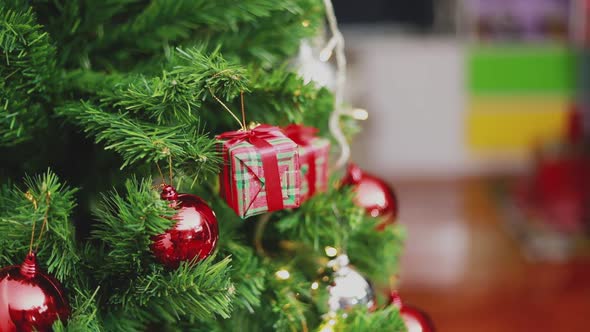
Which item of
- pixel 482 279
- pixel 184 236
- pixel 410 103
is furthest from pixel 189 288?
pixel 410 103

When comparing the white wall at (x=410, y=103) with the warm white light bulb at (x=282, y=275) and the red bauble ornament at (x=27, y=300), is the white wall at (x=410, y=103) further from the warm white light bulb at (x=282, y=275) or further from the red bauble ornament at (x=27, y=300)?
the red bauble ornament at (x=27, y=300)

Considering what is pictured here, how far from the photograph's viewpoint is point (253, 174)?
0.42 m

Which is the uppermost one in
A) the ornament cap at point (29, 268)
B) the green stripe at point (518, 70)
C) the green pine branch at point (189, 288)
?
the ornament cap at point (29, 268)

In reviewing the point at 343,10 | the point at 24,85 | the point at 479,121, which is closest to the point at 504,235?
the point at 479,121

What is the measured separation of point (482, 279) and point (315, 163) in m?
1.67

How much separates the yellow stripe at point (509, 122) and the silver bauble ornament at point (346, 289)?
3073 millimetres

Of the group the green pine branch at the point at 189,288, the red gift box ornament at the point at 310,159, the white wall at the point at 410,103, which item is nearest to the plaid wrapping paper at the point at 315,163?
the red gift box ornament at the point at 310,159

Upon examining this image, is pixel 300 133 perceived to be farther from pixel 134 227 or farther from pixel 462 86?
pixel 462 86

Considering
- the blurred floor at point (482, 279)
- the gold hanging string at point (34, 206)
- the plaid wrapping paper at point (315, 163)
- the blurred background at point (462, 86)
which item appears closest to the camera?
the gold hanging string at point (34, 206)

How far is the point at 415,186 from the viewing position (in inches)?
129

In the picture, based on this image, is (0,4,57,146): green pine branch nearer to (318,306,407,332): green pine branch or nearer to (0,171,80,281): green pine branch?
(0,171,80,281): green pine branch

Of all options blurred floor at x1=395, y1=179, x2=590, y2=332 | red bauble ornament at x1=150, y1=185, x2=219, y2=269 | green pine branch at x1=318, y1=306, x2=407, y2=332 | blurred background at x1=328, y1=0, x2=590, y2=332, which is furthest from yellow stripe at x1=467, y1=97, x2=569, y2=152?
red bauble ornament at x1=150, y1=185, x2=219, y2=269

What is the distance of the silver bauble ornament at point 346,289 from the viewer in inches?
20.9

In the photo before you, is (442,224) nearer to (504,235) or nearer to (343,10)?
(504,235)
